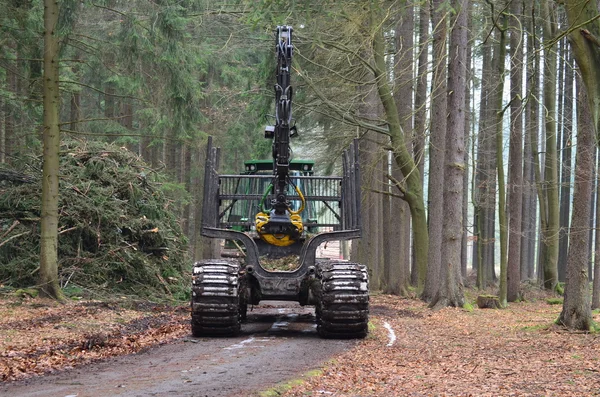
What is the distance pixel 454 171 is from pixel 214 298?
29.2 feet

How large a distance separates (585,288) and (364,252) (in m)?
15.1

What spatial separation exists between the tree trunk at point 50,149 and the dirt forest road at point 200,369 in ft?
15.1

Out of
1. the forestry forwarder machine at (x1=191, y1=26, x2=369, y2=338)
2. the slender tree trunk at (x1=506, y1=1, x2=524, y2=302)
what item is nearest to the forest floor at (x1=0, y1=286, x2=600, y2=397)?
the forestry forwarder machine at (x1=191, y1=26, x2=369, y2=338)

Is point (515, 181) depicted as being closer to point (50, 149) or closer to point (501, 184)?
point (501, 184)

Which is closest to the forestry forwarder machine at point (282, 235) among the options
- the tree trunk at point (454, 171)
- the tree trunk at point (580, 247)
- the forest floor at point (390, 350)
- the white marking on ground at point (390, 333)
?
the white marking on ground at point (390, 333)

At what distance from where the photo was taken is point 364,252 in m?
27.9

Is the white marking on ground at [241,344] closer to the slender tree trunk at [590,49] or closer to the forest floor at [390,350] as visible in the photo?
the forest floor at [390,350]

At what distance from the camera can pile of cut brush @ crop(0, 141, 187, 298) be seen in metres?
17.2

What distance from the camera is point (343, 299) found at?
1218cm

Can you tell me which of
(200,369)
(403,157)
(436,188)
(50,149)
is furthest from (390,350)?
(403,157)

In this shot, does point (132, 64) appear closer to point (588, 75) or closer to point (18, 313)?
point (18, 313)

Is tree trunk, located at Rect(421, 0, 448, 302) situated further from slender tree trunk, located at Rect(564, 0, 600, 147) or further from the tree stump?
slender tree trunk, located at Rect(564, 0, 600, 147)

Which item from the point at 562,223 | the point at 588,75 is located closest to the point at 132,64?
the point at 588,75

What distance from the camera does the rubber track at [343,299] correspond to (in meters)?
12.2
